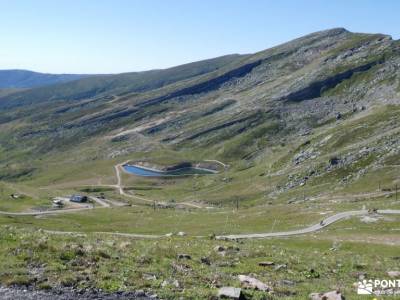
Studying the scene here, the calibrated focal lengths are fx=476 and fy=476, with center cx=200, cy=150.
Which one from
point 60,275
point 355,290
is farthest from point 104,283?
point 355,290

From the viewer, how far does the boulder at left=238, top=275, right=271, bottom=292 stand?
23842 mm

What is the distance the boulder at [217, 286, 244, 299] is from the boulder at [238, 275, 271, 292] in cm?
196

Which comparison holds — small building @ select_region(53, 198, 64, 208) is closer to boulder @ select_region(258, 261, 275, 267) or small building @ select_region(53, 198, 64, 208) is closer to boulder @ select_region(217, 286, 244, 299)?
boulder @ select_region(258, 261, 275, 267)

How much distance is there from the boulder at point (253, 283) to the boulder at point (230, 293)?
196 centimetres

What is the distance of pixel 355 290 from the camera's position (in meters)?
25.1

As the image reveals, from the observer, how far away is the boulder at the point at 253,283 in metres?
23.8

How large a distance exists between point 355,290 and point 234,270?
7.04 meters

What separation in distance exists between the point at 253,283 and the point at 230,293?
2.98 metres

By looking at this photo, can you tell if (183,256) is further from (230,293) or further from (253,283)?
(230,293)

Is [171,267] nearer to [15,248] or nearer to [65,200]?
[15,248]

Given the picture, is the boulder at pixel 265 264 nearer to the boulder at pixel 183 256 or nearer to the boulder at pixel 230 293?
the boulder at pixel 183 256

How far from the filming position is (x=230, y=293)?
71.4ft

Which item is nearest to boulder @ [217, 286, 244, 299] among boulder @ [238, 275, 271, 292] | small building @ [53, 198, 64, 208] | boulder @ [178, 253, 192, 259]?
A: boulder @ [238, 275, 271, 292]

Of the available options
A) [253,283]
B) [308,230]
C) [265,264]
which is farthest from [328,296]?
[308,230]
